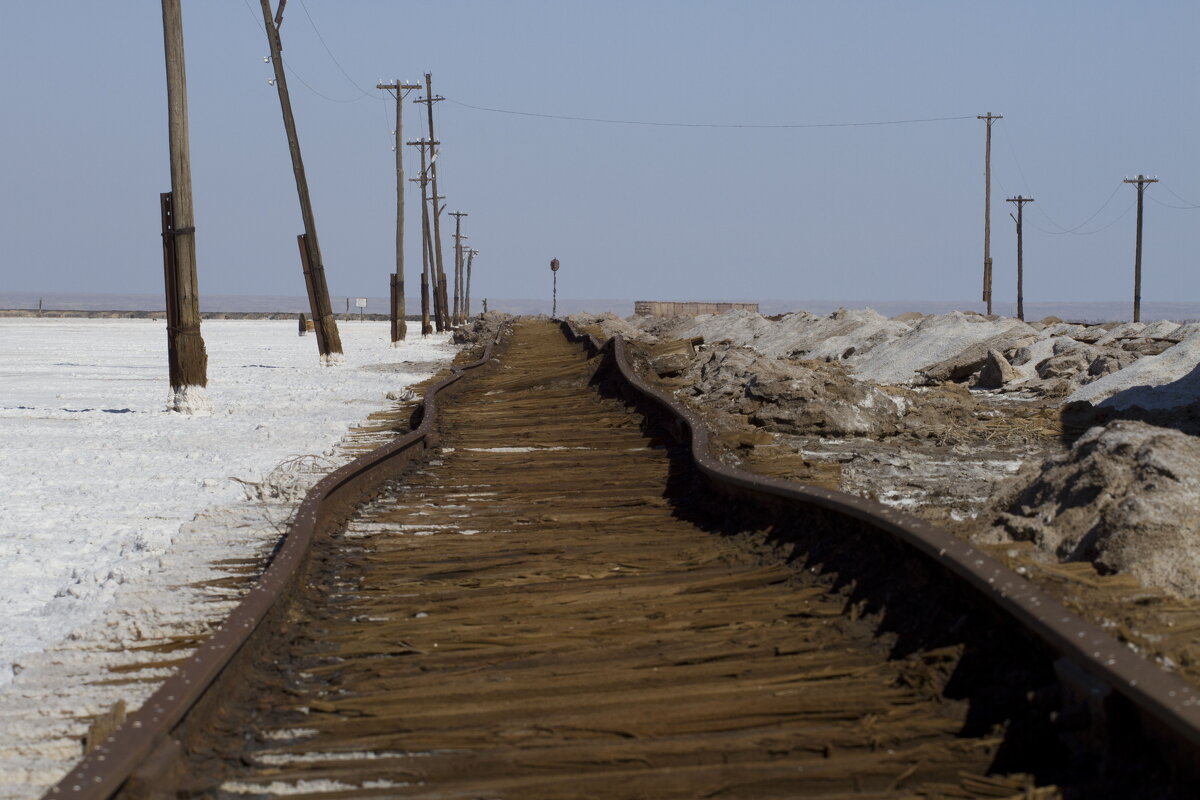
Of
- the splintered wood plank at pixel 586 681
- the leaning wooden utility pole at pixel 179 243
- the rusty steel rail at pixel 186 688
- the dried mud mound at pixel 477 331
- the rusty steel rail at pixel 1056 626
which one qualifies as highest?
the leaning wooden utility pole at pixel 179 243

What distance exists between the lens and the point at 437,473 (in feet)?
28.8

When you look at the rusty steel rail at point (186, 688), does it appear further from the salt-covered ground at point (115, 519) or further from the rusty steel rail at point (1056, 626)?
the rusty steel rail at point (1056, 626)

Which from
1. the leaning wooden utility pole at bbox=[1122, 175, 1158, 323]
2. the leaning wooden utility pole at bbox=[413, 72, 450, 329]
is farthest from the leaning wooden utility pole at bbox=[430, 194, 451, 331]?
the leaning wooden utility pole at bbox=[1122, 175, 1158, 323]

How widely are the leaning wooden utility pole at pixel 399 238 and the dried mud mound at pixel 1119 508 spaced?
3061 centimetres

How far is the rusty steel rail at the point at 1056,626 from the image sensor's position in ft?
→ 8.84

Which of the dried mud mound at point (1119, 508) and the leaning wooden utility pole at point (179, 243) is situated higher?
the leaning wooden utility pole at point (179, 243)

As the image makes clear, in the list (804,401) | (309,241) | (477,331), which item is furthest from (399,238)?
(804,401)

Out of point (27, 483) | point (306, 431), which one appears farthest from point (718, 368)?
point (27, 483)

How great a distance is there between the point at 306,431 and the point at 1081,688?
33.8 feet

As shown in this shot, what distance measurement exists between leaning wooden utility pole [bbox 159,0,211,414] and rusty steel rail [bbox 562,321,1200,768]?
10.6 metres

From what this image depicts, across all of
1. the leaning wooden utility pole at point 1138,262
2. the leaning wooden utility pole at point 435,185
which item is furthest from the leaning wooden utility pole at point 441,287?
the leaning wooden utility pole at point 1138,262

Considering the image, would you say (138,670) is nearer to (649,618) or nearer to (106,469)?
(649,618)

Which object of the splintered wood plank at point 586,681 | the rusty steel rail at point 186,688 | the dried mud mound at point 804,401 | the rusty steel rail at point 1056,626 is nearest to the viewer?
the rusty steel rail at point 1056,626

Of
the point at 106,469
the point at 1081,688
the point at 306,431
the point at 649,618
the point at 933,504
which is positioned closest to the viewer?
the point at 1081,688
